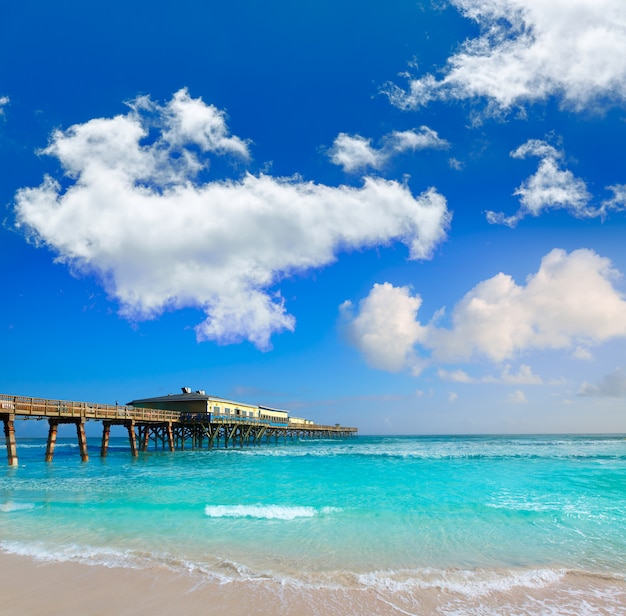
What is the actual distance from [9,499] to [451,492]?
1706 centimetres

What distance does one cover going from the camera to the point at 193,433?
4681 cm

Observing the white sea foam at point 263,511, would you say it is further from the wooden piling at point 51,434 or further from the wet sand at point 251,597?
the wooden piling at point 51,434

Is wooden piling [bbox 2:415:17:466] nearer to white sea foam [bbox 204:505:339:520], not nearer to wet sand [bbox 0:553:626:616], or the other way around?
white sea foam [bbox 204:505:339:520]

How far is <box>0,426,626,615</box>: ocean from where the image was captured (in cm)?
759

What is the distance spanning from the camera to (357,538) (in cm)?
1095

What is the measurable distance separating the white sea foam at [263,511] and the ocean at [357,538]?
0.07m

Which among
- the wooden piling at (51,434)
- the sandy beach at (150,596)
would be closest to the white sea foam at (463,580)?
the sandy beach at (150,596)

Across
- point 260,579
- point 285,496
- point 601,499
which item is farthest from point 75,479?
point 601,499

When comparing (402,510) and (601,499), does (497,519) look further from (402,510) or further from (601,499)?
(601,499)

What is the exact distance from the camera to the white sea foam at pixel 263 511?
13.4 m

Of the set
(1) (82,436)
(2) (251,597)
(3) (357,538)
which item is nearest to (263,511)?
(3) (357,538)

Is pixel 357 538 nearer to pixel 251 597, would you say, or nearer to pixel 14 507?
pixel 251 597

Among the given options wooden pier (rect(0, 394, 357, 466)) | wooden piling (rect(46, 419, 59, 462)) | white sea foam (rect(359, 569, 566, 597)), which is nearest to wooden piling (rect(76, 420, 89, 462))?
wooden pier (rect(0, 394, 357, 466))

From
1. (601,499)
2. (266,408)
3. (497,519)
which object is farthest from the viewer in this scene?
(266,408)
